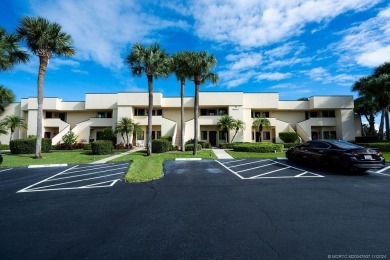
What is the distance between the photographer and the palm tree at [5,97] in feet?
99.8

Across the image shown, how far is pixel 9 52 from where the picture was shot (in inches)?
714

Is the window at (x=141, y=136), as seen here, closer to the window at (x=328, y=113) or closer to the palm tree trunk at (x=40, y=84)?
→ the palm tree trunk at (x=40, y=84)

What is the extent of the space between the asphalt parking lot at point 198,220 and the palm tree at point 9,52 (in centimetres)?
1596

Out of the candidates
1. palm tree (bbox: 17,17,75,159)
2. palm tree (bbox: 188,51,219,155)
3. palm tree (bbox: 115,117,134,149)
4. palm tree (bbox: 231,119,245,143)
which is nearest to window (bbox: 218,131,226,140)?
palm tree (bbox: 231,119,245,143)

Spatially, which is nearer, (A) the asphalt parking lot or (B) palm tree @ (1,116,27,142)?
(A) the asphalt parking lot

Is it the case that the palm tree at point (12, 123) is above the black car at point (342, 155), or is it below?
above

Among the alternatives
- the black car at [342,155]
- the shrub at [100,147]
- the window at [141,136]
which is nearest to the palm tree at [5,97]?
the window at [141,136]

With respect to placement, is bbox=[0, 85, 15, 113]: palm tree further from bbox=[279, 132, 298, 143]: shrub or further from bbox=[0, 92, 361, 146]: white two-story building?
bbox=[279, 132, 298, 143]: shrub

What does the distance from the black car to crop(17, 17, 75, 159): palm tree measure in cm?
2050

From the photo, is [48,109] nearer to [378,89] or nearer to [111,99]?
[111,99]

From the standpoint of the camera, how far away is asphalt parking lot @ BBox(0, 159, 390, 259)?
10.9ft

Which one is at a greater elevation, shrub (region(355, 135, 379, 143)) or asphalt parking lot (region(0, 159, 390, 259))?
shrub (region(355, 135, 379, 143))

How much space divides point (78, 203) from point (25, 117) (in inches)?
1375

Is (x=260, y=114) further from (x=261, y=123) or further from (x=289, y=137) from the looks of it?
(x=289, y=137)
